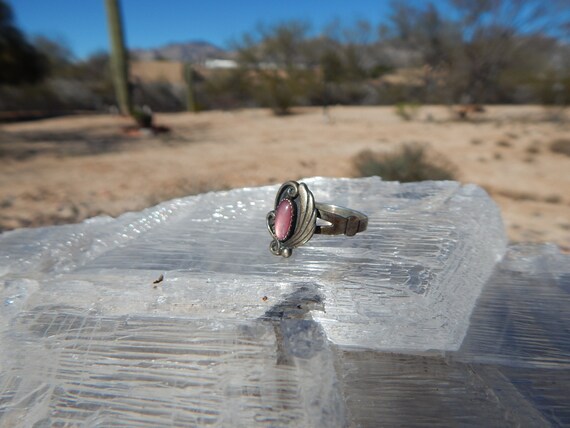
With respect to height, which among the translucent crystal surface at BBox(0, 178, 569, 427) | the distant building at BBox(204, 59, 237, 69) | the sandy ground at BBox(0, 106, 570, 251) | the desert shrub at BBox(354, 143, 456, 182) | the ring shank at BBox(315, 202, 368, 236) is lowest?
the sandy ground at BBox(0, 106, 570, 251)

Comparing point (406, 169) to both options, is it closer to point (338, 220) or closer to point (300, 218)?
point (338, 220)

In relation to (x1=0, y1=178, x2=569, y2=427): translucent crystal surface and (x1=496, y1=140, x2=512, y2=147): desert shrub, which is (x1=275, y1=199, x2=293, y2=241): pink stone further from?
(x1=496, y1=140, x2=512, y2=147): desert shrub

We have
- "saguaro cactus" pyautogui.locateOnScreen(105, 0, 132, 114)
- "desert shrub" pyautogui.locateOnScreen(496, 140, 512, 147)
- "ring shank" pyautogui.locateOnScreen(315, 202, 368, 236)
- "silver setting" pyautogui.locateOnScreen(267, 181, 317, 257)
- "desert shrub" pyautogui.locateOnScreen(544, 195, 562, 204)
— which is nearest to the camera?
"silver setting" pyautogui.locateOnScreen(267, 181, 317, 257)

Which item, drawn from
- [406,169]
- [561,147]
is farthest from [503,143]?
[406,169]

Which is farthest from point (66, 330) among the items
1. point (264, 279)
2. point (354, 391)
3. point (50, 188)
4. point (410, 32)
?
point (410, 32)

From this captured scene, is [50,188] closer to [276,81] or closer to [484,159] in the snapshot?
[484,159]

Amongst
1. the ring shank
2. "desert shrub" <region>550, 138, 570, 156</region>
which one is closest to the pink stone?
the ring shank

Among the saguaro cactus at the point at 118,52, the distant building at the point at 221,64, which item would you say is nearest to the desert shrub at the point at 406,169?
the saguaro cactus at the point at 118,52

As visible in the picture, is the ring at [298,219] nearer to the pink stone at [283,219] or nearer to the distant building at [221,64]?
the pink stone at [283,219]
